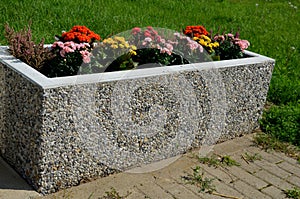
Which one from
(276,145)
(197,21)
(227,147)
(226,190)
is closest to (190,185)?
(226,190)

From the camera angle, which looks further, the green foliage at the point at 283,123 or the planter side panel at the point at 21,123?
the green foliage at the point at 283,123

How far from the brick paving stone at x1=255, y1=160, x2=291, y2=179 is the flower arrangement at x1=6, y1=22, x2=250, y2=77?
1.05 metres

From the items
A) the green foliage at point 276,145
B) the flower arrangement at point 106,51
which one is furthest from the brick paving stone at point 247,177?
the flower arrangement at point 106,51

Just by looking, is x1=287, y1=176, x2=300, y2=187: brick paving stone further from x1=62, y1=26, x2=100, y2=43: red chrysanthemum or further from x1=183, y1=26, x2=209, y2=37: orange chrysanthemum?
x1=62, y1=26, x2=100, y2=43: red chrysanthemum

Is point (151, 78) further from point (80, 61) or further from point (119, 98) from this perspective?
point (80, 61)

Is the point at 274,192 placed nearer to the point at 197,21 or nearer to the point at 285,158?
the point at 285,158

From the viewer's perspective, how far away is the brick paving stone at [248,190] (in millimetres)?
3469

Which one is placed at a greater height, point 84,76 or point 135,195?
point 84,76

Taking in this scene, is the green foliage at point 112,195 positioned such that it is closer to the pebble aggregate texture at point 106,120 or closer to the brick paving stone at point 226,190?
the pebble aggregate texture at point 106,120

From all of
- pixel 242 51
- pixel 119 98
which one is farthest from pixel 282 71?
pixel 119 98

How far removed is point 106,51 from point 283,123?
7.27 feet

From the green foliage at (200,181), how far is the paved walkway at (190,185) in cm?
3

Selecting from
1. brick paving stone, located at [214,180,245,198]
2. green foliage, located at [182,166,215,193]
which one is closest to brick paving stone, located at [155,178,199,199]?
green foliage, located at [182,166,215,193]

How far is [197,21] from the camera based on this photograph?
26.9 ft
